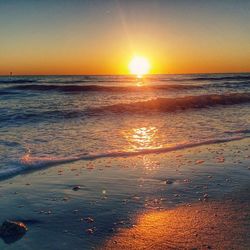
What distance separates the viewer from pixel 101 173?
272 inches

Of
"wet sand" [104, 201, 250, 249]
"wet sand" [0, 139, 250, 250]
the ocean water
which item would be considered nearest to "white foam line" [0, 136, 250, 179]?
the ocean water

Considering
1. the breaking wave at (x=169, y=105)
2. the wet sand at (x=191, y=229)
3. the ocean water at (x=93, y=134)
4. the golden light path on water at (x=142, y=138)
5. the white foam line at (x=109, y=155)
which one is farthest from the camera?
the breaking wave at (x=169, y=105)

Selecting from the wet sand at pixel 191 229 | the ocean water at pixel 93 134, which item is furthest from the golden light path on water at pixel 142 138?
the wet sand at pixel 191 229

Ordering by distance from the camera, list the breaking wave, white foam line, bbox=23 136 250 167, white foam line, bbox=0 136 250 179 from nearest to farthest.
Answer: white foam line, bbox=0 136 250 179, white foam line, bbox=23 136 250 167, the breaking wave

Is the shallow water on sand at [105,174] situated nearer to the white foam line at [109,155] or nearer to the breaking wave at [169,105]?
the white foam line at [109,155]

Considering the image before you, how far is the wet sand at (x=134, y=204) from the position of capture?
13.2ft

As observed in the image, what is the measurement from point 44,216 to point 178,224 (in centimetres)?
164

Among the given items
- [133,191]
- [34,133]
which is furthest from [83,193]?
[34,133]

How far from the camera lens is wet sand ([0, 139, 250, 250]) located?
4016 millimetres

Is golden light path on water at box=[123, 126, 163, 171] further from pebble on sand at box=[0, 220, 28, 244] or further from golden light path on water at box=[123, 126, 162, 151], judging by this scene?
pebble on sand at box=[0, 220, 28, 244]

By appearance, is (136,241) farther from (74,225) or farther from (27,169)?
(27,169)

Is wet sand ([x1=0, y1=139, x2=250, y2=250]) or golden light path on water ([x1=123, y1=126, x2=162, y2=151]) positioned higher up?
golden light path on water ([x1=123, y1=126, x2=162, y2=151])

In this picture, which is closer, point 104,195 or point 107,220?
point 107,220

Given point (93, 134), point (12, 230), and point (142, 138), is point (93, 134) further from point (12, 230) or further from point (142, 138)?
point (12, 230)
